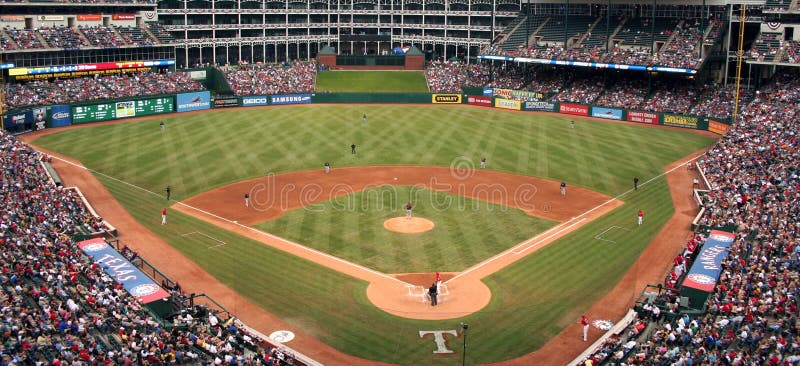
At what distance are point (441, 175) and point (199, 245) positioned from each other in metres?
21.5

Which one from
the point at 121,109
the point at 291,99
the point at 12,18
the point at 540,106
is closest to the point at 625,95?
the point at 540,106

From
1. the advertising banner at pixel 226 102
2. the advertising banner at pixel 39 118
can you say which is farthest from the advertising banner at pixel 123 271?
the advertising banner at pixel 226 102

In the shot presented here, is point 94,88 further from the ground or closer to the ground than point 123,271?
further from the ground

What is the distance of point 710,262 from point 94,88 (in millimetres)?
66092

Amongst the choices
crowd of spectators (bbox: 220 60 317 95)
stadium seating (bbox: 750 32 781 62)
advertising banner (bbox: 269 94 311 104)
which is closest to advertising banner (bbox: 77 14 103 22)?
crowd of spectators (bbox: 220 60 317 95)

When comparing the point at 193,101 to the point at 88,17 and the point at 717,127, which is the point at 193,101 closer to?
the point at 88,17

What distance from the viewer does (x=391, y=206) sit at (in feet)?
156

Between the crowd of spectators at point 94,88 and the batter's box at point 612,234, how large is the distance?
184ft

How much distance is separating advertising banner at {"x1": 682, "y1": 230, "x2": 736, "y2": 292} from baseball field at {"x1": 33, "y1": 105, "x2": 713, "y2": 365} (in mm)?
4100

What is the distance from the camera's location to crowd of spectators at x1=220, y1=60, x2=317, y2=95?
9000 centimetres

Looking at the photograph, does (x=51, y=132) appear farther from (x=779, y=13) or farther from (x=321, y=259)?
(x=779, y=13)

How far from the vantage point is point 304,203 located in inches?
1902

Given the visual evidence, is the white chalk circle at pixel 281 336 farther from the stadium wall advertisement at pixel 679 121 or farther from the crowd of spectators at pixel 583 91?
the crowd of spectators at pixel 583 91

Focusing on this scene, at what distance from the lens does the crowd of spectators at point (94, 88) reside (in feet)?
237
